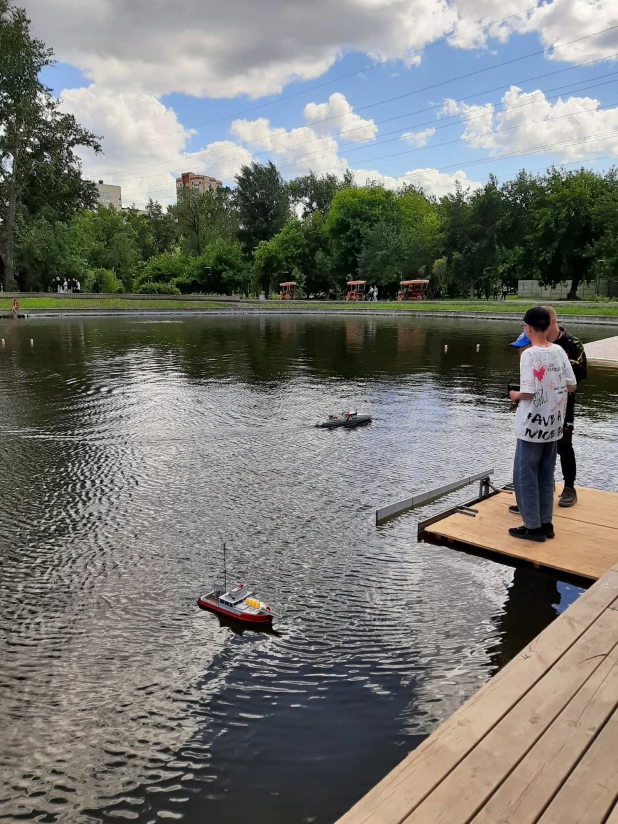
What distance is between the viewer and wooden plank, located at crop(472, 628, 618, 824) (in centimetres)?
263

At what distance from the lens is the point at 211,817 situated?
353cm

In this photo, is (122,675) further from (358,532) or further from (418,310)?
(418,310)

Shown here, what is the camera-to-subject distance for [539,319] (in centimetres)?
596

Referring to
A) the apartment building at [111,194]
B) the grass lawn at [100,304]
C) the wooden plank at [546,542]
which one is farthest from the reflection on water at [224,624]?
the apartment building at [111,194]

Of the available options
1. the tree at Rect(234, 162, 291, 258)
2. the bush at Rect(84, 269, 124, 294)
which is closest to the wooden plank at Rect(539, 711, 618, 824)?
the bush at Rect(84, 269, 124, 294)

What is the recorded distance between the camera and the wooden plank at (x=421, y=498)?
799cm

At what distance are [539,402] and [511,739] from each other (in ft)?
12.0

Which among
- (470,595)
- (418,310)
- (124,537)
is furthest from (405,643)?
(418,310)

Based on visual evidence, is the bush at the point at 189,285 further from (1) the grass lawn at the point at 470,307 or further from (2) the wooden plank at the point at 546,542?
(2) the wooden plank at the point at 546,542

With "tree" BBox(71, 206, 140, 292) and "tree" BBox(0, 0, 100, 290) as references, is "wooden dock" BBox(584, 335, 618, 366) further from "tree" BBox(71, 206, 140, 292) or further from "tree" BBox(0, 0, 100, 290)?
"tree" BBox(71, 206, 140, 292)

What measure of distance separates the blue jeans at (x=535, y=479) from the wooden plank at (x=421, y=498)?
1.93 m

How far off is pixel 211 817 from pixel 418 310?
5852 centimetres

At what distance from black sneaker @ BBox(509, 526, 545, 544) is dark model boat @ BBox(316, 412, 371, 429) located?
6.84m

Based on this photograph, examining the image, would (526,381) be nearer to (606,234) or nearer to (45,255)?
(606,234)
